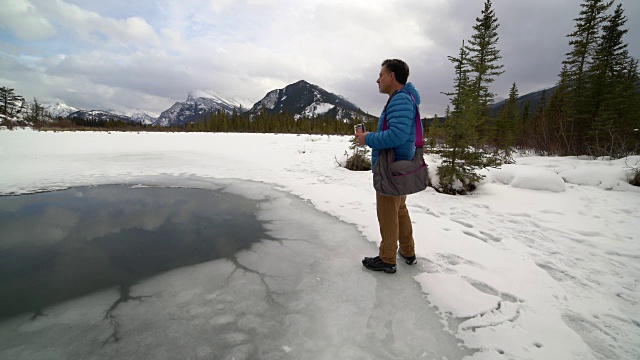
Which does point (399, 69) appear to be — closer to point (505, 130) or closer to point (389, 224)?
point (389, 224)

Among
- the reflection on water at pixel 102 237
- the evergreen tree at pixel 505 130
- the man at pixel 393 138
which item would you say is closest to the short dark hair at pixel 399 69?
the man at pixel 393 138

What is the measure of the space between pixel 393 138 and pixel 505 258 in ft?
7.27

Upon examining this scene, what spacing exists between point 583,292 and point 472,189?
4522 millimetres

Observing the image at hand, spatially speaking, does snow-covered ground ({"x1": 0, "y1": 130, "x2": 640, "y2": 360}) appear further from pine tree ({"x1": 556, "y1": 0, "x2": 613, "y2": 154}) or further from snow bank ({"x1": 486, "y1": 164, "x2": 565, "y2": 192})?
pine tree ({"x1": 556, "y1": 0, "x2": 613, "y2": 154})

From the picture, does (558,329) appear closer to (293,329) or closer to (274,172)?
(293,329)

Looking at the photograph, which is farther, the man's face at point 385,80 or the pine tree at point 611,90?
the pine tree at point 611,90

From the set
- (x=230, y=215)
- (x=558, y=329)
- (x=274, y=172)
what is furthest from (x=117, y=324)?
(x=274, y=172)

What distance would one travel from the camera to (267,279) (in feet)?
8.47

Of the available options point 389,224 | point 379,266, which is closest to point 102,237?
point 379,266

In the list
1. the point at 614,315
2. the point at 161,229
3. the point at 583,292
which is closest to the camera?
the point at 614,315

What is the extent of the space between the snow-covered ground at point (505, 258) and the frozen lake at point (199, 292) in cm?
5

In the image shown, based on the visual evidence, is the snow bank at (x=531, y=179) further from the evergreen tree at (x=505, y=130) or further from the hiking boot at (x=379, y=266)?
the evergreen tree at (x=505, y=130)

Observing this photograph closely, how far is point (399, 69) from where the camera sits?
2.56 metres

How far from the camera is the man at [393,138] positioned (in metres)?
2.41
